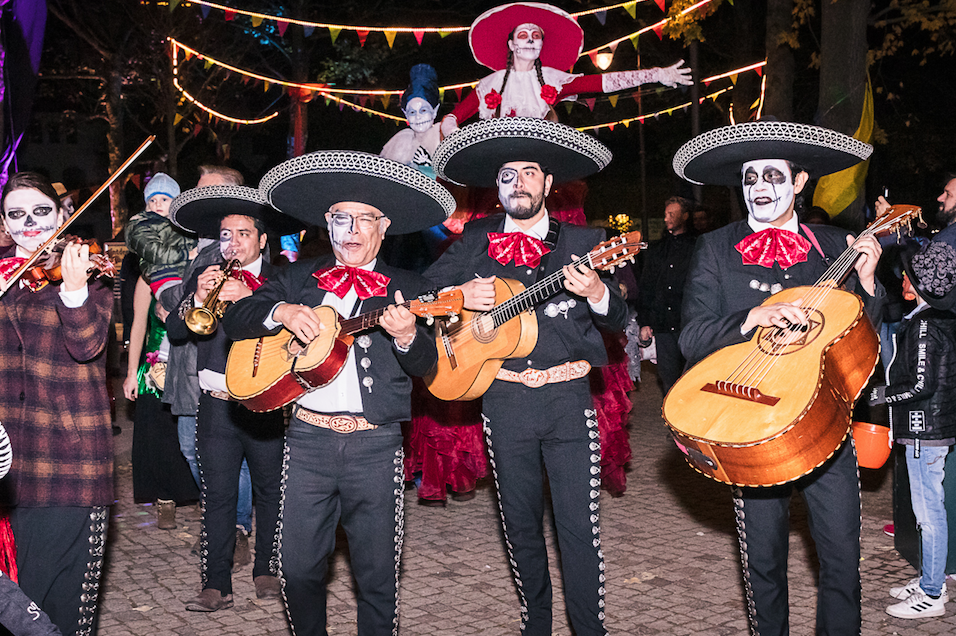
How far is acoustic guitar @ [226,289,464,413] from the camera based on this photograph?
159 inches

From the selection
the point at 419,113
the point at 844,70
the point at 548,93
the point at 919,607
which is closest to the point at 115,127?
the point at 419,113

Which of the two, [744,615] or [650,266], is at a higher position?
[650,266]

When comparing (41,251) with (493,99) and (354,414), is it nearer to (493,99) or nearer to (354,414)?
(354,414)

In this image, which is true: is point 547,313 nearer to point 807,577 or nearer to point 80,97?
point 807,577

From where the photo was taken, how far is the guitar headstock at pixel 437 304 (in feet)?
13.3

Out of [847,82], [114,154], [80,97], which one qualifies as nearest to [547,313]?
[847,82]

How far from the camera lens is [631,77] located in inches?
292

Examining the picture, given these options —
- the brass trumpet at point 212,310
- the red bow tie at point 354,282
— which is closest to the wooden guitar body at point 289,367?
the red bow tie at point 354,282

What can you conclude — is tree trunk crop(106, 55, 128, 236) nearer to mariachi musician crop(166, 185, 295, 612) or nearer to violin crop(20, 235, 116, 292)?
mariachi musician crop(166, 185, 295, 612)

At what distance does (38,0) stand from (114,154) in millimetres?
20079

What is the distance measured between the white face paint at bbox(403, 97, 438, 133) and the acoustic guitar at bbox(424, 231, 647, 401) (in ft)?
11.0

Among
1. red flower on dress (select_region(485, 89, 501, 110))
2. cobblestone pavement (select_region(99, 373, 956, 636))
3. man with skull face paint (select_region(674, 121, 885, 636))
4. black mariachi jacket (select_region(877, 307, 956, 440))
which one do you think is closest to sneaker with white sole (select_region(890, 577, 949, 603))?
cobblestone pavement (select_region(99, 373, 956, 636))

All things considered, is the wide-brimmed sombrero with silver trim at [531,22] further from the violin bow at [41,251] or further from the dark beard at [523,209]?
the violin bow at [41,251]

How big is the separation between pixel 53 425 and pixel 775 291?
333 centimetres
